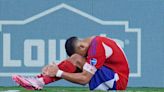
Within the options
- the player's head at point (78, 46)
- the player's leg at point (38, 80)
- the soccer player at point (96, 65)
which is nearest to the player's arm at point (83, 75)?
A: the soccer player at point (96, 65)

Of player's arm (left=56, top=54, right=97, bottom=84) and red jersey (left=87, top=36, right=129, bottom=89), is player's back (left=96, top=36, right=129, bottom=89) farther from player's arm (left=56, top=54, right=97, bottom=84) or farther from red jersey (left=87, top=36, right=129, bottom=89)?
player's arm (left=56, top=54, right=97, bottom=84)

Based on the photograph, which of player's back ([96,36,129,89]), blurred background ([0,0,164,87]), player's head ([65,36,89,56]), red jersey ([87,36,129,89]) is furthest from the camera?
blurred background ([0,0,164,87])

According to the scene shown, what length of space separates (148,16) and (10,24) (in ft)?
6.67

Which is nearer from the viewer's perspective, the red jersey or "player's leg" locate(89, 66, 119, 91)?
the red jersey

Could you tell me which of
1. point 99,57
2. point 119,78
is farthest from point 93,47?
point 119,78

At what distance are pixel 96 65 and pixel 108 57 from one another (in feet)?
0.84

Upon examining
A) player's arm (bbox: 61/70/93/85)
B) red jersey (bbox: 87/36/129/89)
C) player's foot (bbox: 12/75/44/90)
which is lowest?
player's foot (bbox: 12/75/44/90)

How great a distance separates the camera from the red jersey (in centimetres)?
651

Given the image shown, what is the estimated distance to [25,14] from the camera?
433 inches

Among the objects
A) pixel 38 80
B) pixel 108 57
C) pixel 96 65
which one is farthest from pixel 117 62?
pixel 38 80

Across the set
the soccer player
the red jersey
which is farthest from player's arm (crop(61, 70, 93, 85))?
the red jersey

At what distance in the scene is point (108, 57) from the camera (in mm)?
6734

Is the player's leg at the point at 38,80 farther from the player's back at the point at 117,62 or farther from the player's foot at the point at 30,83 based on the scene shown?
the player's back at the point at 117,62

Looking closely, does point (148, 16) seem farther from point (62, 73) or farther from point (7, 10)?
point (62, 73)
